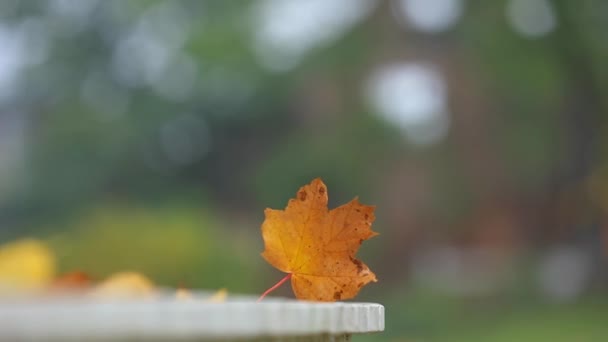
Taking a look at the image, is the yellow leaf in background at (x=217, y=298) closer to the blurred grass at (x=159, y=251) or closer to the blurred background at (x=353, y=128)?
the blurred grass at (x=159, y=251)

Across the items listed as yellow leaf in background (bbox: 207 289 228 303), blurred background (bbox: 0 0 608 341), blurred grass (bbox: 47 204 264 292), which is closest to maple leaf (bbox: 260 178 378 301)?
yellow leaf in background (bbox: 207 289 228 303)

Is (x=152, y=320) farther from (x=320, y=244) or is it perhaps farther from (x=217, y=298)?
(x=320, y=244)

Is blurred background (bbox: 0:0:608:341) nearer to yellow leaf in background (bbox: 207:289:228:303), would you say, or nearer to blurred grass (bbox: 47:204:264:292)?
blurred grass (bbox: 47:204:264:292)

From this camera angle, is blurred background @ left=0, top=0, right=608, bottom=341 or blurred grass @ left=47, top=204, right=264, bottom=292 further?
blurred background @ left=0, top=0, right=608, bottom=341

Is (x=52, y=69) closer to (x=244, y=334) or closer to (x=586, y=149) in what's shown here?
(x=586, y=149)

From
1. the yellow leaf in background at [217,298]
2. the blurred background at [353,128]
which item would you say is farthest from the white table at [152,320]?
the blurred background at [353,128]

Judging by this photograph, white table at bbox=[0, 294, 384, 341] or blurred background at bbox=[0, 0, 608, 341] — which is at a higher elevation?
blurred background at bbox=[0, 0, 608, 341]
